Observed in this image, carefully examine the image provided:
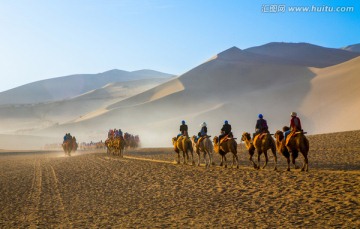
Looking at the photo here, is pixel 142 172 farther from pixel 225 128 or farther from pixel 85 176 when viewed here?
pixel 225 128

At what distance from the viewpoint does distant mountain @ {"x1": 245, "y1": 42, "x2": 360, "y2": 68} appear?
A: 125 metres

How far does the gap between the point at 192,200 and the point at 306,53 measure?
140 meters

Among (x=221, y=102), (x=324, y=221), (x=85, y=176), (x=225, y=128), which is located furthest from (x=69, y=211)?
(x=221, y=102)

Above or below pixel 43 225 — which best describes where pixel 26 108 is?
above

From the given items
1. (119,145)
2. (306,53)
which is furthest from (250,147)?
(306,53)

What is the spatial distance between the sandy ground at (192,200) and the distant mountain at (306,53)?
108 metres

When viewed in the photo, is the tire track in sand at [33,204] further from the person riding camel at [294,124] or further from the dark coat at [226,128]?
the person riding camel at [294,124]

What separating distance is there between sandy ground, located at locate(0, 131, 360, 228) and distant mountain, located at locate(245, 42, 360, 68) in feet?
355

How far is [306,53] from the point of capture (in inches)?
5625

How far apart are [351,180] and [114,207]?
658 centimetres

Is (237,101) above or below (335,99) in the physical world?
→ above

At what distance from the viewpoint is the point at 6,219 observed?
409 inches

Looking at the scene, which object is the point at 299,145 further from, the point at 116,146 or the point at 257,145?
the point at 116,146

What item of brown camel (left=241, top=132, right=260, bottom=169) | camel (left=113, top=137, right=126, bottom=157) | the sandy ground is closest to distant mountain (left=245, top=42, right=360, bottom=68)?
camel (left=113, top=137, right=126, bottom=157)
